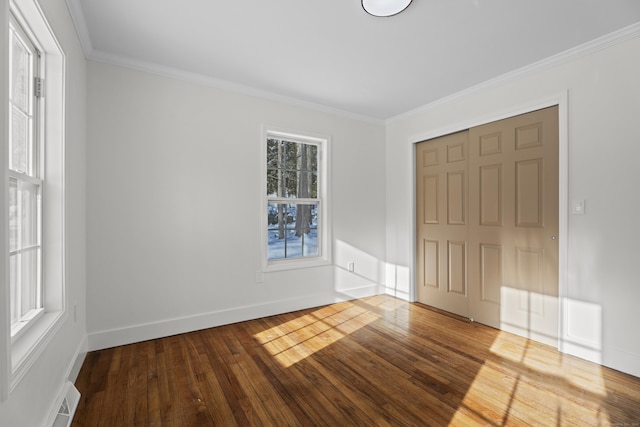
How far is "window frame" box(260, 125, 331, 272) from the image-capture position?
3.53 metres

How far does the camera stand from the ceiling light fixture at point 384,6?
2.02m

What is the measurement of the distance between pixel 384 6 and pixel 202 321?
10.3 ft

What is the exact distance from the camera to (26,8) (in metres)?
1.53

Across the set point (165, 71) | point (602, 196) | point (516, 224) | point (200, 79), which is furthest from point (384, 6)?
point (516, 224)

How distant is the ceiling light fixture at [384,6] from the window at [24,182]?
1958 mm

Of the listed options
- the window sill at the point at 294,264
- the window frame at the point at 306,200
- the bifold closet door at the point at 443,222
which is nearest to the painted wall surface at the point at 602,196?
the bifold closet door at the point at 443,222

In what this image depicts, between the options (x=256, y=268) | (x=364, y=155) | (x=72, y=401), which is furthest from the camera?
(x=364, y=155)

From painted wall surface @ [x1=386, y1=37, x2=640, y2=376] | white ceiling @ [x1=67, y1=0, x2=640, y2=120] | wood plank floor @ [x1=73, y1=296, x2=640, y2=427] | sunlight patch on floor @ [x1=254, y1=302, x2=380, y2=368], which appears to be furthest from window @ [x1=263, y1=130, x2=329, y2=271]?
painted wall surface @ [x1=386, y1=37, x2=640, y2=376]

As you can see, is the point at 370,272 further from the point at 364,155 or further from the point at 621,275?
the point at 621,275

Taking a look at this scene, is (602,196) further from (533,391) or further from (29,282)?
(29,282)

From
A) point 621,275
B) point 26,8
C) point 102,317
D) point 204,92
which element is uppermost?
point 204,92

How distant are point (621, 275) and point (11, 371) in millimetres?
3708

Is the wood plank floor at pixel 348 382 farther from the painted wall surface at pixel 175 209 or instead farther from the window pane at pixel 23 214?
the window pane at pixel 23 214

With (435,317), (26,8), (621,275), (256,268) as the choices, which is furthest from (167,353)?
(621,275)
